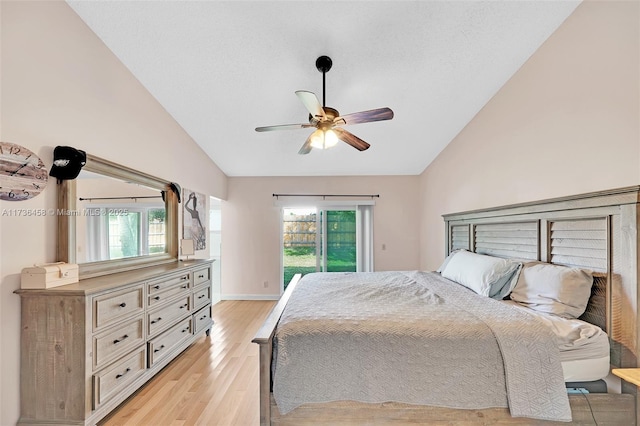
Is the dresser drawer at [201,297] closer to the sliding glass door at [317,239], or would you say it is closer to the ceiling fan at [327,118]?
the sliding glass door at [317,239]

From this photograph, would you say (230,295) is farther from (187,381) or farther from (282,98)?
(282,98)

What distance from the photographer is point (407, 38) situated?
2266 millimetres

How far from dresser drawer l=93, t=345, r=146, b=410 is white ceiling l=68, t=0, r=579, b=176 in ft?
8.29

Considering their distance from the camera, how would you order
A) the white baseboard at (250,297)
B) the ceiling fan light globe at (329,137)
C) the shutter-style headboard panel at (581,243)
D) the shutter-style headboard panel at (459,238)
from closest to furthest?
the shutter-style headboard panel at (581,243) → the ceiling fan light globe at (329,137) → the shutter-style headboard panel at (459,238) → the white baseboard at (250,297)

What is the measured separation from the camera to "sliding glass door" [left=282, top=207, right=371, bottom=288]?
5.15m

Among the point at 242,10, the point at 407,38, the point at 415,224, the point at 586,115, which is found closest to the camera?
the point at 586,115

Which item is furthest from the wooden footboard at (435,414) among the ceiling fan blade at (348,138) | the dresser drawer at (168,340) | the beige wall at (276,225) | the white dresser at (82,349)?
the beige wall at (276,225)

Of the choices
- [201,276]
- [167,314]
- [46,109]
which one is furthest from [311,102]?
[201,276]

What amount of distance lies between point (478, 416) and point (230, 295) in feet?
14.2

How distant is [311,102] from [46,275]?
81.8 inches

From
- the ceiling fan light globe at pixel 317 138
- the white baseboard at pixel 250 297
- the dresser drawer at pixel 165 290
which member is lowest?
the white baseboard at pixel 250 297

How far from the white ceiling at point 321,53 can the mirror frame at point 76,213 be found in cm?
94

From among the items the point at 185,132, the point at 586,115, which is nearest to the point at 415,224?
the point at 586,115

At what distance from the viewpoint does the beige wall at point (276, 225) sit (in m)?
5.05
